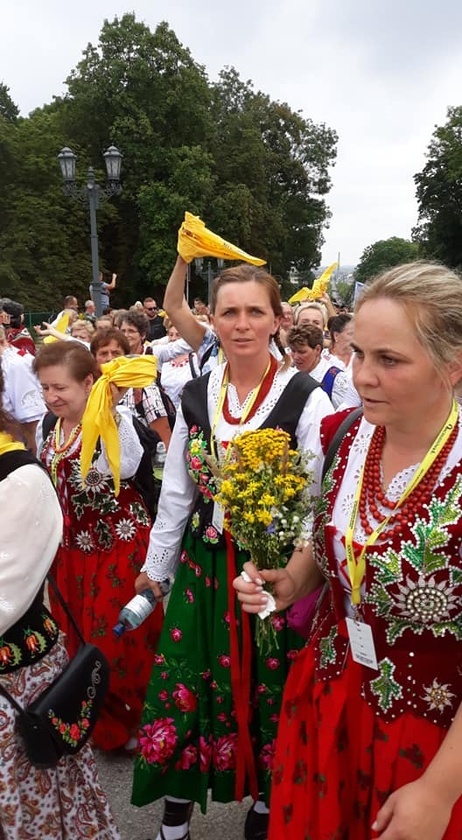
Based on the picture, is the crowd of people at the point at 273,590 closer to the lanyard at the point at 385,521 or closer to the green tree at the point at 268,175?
the lanyard at the point at 385,521

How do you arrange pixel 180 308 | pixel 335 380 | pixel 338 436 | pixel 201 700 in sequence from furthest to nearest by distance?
pixel 335 380, pixel 180 308, pixel 201 700, pixel 338 436

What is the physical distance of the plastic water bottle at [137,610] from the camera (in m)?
2.50

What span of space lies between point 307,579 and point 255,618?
571 mm

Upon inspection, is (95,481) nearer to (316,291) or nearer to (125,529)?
(125,529)

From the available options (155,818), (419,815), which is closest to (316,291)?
(155,818)

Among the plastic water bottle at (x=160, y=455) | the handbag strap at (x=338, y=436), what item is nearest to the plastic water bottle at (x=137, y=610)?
the handbag strap at (x=338, y=436)

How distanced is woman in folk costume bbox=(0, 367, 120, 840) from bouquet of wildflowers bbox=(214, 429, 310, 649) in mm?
526

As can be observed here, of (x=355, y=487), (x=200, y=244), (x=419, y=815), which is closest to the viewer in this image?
(x=419, y=815)

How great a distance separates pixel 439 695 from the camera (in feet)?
5.09

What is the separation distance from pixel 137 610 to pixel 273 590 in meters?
0.88

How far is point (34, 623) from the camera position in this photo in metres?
2.03

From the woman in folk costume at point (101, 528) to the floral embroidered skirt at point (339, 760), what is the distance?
1648mm

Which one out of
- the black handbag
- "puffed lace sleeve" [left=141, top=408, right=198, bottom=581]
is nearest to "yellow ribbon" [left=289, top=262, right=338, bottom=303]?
"puffed lace sleeve" [left=141, top=408, right=198, bottom=581]

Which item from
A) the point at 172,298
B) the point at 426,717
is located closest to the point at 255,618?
the point at 426,717
